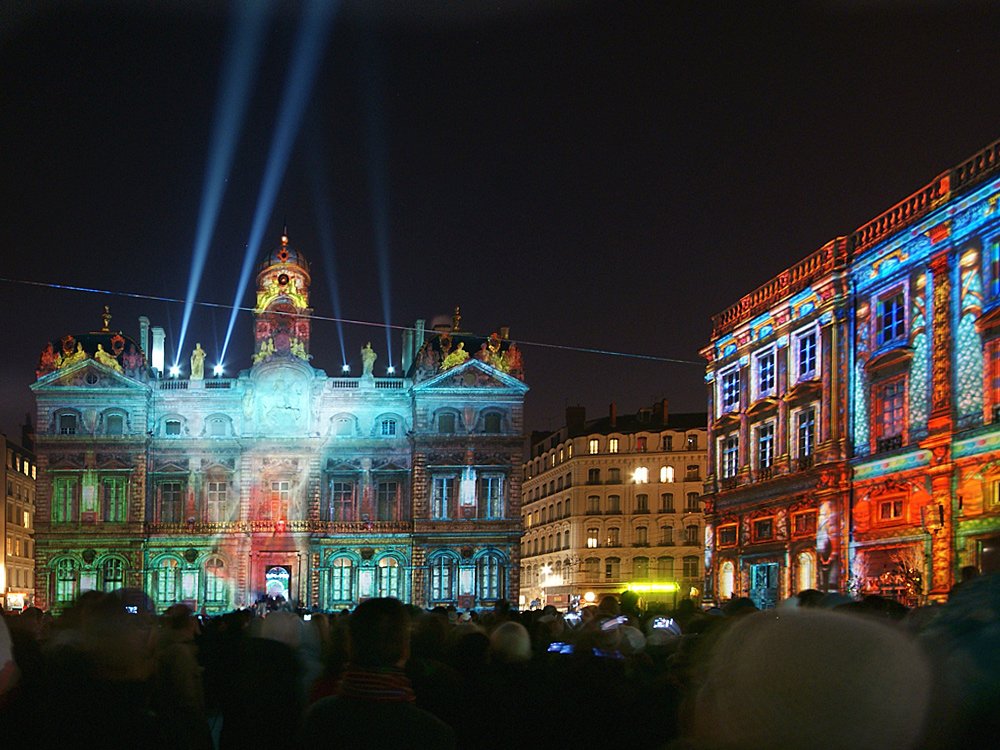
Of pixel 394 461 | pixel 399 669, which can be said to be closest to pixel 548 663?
pixel 399 669

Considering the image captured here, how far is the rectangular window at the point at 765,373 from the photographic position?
41.2 metres

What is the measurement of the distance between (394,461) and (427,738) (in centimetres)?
6002

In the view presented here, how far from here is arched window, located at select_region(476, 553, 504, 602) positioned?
62.8 metres

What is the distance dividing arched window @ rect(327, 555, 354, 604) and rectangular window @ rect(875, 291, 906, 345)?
37499mm

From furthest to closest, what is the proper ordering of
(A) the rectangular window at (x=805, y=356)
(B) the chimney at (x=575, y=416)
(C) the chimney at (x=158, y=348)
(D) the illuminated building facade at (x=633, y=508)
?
(B) the chimney at (x=575, y=416), (D) the illuminated building facade at (x=633, y=508), (C) the chimney at (x=158, y=348), (A) the rectangular window at (x=805, y=356)

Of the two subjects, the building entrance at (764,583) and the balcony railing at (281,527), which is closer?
the building entrance at (764,583)

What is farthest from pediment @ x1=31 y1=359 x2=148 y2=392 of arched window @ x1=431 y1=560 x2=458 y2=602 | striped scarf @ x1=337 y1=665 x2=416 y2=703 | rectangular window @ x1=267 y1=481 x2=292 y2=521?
striped scarf @ x1=337 y1=665 x2=416 y2=703

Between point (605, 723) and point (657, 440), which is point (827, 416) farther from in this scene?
point (657, 440)

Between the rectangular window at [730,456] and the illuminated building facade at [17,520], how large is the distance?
160ft

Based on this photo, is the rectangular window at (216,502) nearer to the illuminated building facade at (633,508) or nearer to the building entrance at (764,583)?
the illuminated building facade at (633,508)

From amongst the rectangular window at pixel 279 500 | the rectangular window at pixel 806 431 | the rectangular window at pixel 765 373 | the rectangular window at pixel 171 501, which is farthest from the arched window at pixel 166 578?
the rectangular window at pixel 806 431

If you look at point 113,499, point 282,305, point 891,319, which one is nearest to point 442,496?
point 282,305

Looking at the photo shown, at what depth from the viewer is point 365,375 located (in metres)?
64.9

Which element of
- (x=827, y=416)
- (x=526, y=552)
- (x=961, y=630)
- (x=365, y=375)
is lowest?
(x=526, y=552)
